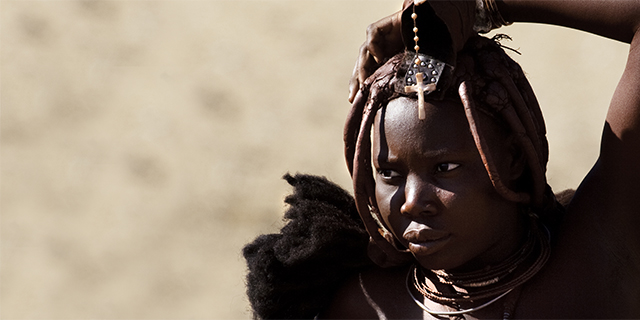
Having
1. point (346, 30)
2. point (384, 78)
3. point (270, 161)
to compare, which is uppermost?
point (346, 30)

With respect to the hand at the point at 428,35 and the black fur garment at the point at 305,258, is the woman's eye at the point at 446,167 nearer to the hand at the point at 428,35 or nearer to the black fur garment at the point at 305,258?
the hand at the point at 428,35

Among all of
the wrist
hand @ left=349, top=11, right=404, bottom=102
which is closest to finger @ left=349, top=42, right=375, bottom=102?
hand @ left=349, top=11, right=404, bottom=102

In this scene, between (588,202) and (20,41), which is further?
(20,41)

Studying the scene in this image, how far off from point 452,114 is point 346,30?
5.80 m

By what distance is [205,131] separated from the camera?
730 cm

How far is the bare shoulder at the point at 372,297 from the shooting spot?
269cm

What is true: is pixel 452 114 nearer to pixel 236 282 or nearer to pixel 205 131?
pixel 236 282

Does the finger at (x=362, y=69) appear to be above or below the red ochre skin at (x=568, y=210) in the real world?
above

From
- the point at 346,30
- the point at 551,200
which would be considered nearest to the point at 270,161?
the point at 346,30

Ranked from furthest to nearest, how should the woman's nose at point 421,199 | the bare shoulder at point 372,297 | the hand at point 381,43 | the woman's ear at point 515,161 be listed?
the bare shoulder at point 372,297 → the hand at point 381,43 → the woman's ear at point 515,161 → the woman's nose at point 421,199

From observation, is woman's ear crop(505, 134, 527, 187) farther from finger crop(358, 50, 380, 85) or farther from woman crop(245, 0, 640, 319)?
finger crop(358, 50, 380, 85)

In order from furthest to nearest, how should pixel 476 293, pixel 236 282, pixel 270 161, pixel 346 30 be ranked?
pixel 346 30
pixel 270 161
pixel 236 282
pixel 476 293

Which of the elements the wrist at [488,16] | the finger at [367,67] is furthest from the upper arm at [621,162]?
the finger at [367,67]

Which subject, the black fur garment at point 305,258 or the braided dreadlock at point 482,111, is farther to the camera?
the black fur garment at point 305,258
